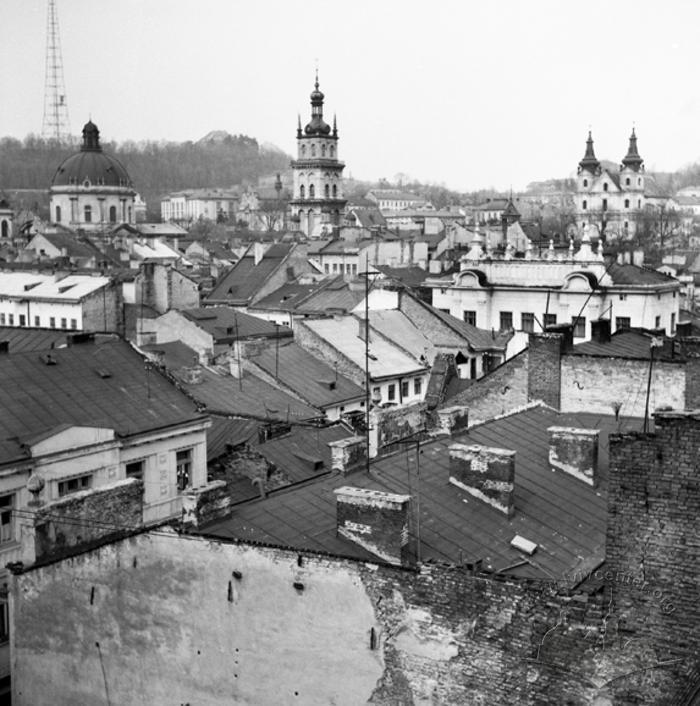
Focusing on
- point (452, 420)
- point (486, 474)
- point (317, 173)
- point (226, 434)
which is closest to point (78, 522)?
point (486, 474)

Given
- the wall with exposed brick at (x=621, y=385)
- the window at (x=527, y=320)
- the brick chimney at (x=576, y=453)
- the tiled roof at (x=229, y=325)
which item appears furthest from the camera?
the window at (x=527, y=320)

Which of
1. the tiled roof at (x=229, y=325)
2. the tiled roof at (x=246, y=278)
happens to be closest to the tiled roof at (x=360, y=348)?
the tiled roof at (x=229, y=325)

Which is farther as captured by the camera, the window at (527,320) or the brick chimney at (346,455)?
the window at (527,320)

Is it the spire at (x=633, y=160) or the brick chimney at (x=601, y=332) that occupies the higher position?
the spire at (x=633, y=160)

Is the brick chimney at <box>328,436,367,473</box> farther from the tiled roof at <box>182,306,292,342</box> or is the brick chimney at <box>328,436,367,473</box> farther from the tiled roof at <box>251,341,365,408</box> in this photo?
the tiled roof at <box>182,306,292,342</box>

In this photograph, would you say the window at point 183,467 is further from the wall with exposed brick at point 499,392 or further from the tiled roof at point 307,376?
the tiled roof at point 307,376

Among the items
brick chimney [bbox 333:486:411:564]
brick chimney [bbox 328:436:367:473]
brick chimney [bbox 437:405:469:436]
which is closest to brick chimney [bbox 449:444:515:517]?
brick chimney [bbox 328:436:367:473]
